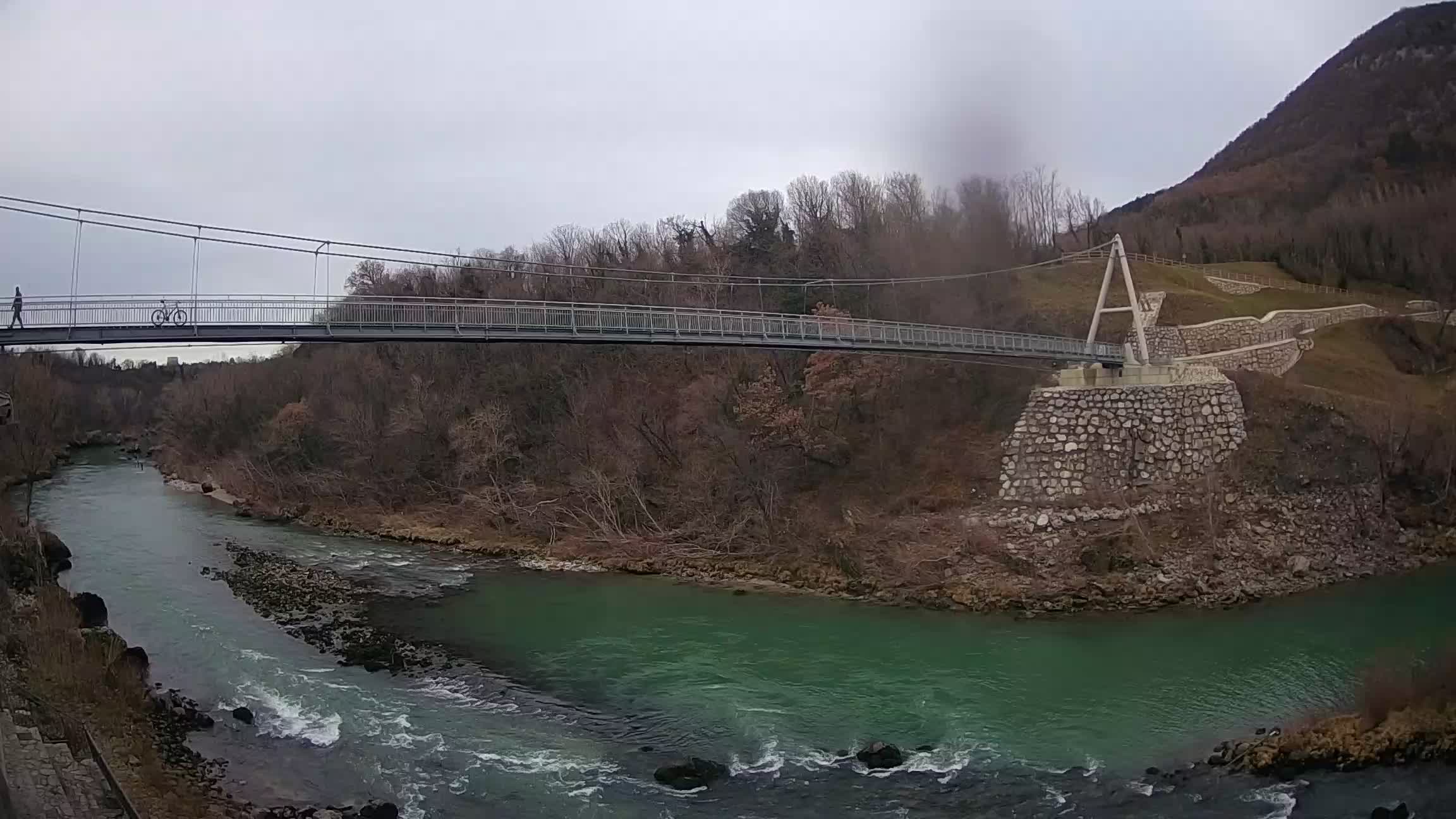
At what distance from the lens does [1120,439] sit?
2534cm

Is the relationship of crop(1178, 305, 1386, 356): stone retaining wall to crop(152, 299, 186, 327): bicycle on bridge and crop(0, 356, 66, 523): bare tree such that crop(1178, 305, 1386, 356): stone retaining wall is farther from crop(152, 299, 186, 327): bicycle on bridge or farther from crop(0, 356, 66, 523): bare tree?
crop(0, 356, 66, 523): bare tree

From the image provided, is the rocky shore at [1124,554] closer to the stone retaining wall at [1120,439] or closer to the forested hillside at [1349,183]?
the stone retaining wall at [1120,439]

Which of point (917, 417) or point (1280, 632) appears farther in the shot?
point (917, 417)

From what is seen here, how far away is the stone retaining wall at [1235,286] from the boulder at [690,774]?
35167 mm

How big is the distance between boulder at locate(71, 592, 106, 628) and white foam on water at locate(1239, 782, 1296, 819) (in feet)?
71.2

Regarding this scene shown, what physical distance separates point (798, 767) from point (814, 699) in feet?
9.33

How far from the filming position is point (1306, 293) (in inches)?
1505

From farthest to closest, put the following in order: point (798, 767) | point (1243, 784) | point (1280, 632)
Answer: point (1280, 632)
point (798, 767)
point (1243, 784)

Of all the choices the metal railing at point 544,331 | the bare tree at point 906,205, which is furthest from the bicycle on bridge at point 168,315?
the bare tree at point 906,205

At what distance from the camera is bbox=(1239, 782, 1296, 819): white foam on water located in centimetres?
1059

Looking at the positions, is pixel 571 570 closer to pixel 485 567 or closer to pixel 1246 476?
pixel 485 567

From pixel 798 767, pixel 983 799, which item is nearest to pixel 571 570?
pixel 798 767

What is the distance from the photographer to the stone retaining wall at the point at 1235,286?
38.7m

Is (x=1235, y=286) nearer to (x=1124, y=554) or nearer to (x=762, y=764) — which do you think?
(x=1124, y=554)
